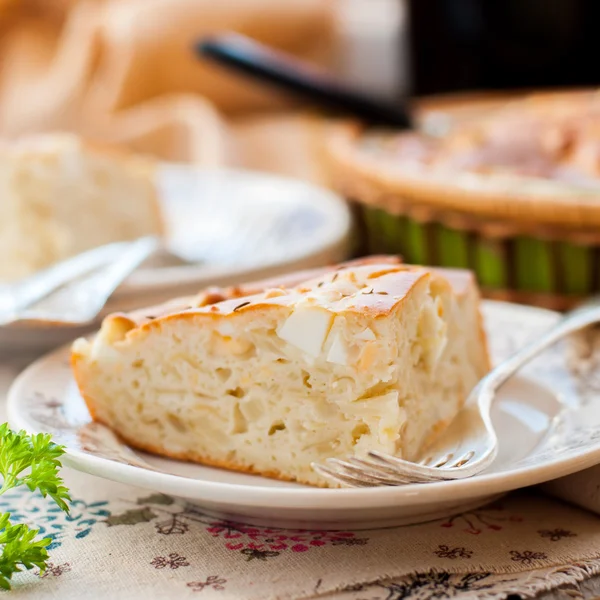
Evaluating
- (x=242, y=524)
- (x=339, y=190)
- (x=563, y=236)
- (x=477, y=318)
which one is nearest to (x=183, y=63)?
(x=339, y=190)

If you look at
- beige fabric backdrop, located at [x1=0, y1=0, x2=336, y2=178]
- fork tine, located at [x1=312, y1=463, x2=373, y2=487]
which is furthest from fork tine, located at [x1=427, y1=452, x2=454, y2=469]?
beige fabric backdrop, located at [x1=0, y1=0, x2=336, y2=178]

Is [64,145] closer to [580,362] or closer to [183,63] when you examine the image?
[580,362]

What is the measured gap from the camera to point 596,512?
1.18 metres

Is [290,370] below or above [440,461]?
above

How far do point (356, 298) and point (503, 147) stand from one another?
1165mm

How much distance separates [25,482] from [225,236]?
1.27 metres

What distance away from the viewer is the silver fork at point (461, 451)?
3.50ft

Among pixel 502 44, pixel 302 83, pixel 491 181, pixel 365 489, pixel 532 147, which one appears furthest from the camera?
pixel 502 44

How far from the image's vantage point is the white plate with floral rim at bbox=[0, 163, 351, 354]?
176cm

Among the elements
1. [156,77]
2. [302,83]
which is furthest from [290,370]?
[156,77]

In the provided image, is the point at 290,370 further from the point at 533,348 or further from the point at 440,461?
the point at 533,348

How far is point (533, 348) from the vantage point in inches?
56.3

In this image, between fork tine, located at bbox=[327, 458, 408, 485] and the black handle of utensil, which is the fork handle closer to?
fork tine, located at bbox=[327, 458, 408, 485]

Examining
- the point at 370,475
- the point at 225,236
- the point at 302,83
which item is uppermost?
the point at 302,83
